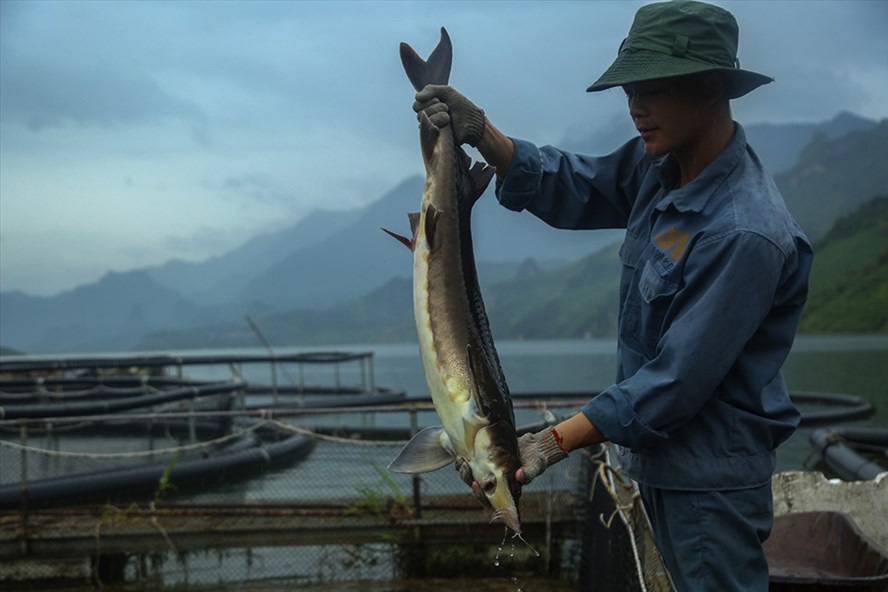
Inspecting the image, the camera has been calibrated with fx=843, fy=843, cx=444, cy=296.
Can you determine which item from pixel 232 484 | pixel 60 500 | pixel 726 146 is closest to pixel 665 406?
pixel 726 146

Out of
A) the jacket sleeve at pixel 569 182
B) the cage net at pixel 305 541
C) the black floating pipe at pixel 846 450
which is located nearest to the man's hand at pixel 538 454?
the jacket sleeve at pixel 569 182

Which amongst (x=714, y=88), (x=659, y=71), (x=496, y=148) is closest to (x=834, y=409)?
(x=496, y=148)

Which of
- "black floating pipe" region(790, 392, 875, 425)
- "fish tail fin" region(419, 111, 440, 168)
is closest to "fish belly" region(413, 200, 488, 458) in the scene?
"fish tail fin" region(419, 111, 440, 168)

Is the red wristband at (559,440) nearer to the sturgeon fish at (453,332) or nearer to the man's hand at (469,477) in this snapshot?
the sturgeon fish at (453,332)

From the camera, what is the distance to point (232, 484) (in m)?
14.0

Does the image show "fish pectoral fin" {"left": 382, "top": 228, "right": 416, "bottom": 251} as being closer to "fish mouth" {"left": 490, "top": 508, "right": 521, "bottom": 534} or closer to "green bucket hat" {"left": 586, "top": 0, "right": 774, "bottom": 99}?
"green bucket hat" {"left": 586, "top": 0, "right": 774, "bottom": 99}

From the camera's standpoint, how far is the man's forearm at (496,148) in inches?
137

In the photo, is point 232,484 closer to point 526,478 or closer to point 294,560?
point 294,560

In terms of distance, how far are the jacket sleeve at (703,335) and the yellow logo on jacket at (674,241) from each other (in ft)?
0.32

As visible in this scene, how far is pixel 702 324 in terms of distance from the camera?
8.55 feet

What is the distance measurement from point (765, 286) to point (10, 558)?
28.6 feet

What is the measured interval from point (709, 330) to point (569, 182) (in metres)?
1.21

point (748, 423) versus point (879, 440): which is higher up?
point (748, 423)

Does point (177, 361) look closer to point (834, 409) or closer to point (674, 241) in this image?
point (834, 409)
